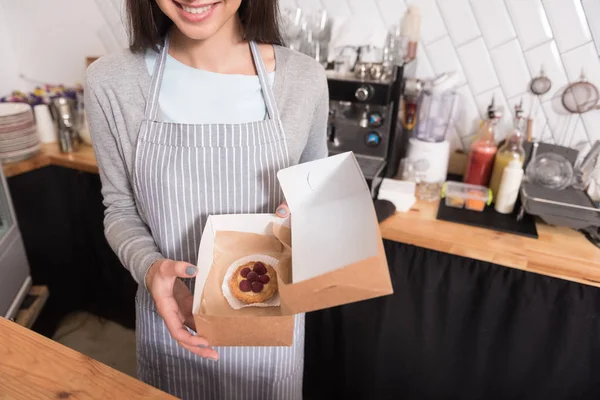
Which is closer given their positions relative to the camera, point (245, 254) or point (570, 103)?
point (245, 254)

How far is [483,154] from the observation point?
140 cm

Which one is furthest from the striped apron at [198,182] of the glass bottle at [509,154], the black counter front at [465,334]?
the glass bottle at [509,154]

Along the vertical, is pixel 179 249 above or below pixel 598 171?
above

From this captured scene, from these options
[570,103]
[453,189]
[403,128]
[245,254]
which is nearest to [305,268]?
[245,254]

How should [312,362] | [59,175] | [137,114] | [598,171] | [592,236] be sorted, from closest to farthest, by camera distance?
1. [137,114]
2. [592,236]
3. [598,171]
4. [312,362]
5. [59,175]

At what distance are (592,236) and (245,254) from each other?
0.96 m

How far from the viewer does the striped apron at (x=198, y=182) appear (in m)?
0.83

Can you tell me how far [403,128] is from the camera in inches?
63.5

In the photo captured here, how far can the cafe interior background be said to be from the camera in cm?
117

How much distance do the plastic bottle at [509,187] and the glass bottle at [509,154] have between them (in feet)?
0.19

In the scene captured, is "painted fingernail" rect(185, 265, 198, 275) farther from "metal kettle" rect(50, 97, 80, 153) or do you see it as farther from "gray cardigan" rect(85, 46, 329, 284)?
"metal kettle" rect(50, 97, 80, 153)

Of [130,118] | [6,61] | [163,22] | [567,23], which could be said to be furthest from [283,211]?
[6,61]

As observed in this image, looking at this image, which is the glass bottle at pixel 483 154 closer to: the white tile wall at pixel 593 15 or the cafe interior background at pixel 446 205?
the cafe interior background at pixel 446 205

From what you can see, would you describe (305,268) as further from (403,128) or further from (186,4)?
(403,128)
